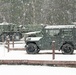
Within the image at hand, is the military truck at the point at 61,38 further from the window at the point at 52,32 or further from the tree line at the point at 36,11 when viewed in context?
the tree line at the point at 36,11

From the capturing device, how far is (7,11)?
53344 millimetres

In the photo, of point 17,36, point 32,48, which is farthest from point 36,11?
point 32,48

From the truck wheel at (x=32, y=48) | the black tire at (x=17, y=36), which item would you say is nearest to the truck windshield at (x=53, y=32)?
the truck wheel at (x=32, y=48)

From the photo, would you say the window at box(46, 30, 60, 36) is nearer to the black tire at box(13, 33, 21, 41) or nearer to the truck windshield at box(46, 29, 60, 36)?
the truck windshield at box(46, 29, 60, 36)

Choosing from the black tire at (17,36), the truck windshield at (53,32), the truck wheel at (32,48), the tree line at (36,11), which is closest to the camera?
the truck windshield at (53,32)

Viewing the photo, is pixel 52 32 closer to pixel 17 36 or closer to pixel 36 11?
pixel 17 36

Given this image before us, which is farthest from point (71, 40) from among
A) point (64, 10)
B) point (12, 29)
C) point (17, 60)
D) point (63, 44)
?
point (64, 10)

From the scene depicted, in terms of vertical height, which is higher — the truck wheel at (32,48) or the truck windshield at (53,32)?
the truck windshield at (53,32)

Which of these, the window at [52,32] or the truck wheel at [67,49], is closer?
the truck wheel at [67,49]
